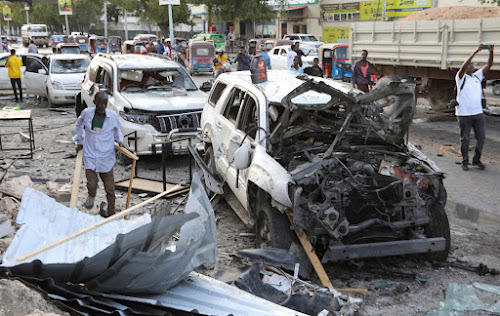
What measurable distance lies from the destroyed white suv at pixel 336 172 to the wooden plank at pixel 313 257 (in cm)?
7

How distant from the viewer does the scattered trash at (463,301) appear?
4.92 metres

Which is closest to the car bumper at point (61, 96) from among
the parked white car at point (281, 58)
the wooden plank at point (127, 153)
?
the wooden plank at point (127, 153)

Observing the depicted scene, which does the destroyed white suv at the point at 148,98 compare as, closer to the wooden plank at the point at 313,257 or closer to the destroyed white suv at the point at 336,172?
the destroyed white suv at the point at 336,172

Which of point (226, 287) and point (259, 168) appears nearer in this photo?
point (226, 287)

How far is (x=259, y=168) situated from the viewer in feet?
19.2

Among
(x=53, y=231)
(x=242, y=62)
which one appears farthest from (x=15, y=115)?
(x=242, y=62)

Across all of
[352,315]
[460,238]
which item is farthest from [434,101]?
[352,315]

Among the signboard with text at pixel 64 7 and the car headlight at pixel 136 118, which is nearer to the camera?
the car headlight at pixel 136 118

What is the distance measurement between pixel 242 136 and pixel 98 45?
44.7 metres

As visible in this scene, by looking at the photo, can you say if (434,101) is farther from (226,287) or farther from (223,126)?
(226,287)

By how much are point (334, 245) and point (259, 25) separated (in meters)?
54.5

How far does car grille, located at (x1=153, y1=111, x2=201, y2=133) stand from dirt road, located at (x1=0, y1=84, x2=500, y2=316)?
0.77m

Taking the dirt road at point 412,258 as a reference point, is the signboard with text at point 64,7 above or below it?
above

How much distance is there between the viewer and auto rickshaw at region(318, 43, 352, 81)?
21.8 meters
